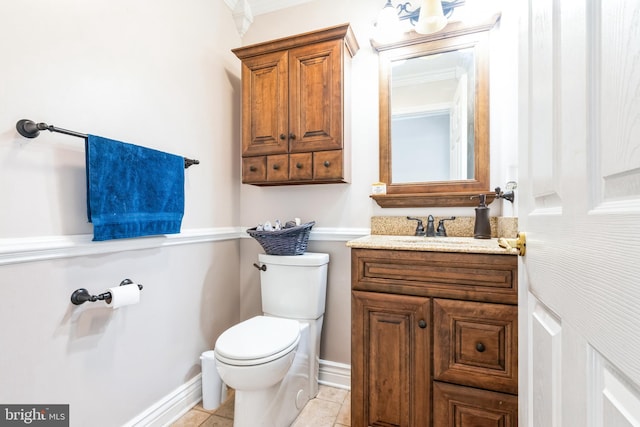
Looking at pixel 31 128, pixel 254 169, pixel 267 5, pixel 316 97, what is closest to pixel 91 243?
pixel 31 128

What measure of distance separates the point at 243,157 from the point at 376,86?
0.96 meters

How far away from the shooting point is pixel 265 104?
70.5 inches

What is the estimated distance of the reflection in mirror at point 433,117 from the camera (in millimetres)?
1623

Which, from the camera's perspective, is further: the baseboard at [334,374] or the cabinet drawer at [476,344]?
the baseboard at [334,374]

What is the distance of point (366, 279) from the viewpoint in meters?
1.30

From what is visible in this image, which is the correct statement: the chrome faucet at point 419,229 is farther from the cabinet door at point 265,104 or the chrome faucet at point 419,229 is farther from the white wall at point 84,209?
the white wall at point 84,209

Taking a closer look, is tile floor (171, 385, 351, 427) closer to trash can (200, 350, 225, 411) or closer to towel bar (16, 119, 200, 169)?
trash can (200, 350, 225, 411)

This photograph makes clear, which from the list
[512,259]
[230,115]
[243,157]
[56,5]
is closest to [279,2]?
[230,115]

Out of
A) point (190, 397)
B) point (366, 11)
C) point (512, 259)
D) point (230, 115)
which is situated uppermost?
point (366, 11)

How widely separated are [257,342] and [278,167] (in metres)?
0.99

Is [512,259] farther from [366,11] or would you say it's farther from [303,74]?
[366,11]

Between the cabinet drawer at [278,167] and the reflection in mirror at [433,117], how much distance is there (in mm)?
659

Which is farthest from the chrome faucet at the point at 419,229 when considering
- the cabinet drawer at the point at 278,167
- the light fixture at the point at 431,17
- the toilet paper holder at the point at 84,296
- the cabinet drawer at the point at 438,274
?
the toilet paper holder at the point at 84,296

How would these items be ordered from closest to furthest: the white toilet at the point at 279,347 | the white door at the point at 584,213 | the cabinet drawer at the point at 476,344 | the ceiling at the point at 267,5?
the white door at the point at 584,213 < the cabinet drawer at the point at 476,344 < the white toilet at the point at 279,347 < the ceiling at the point at 267,5
